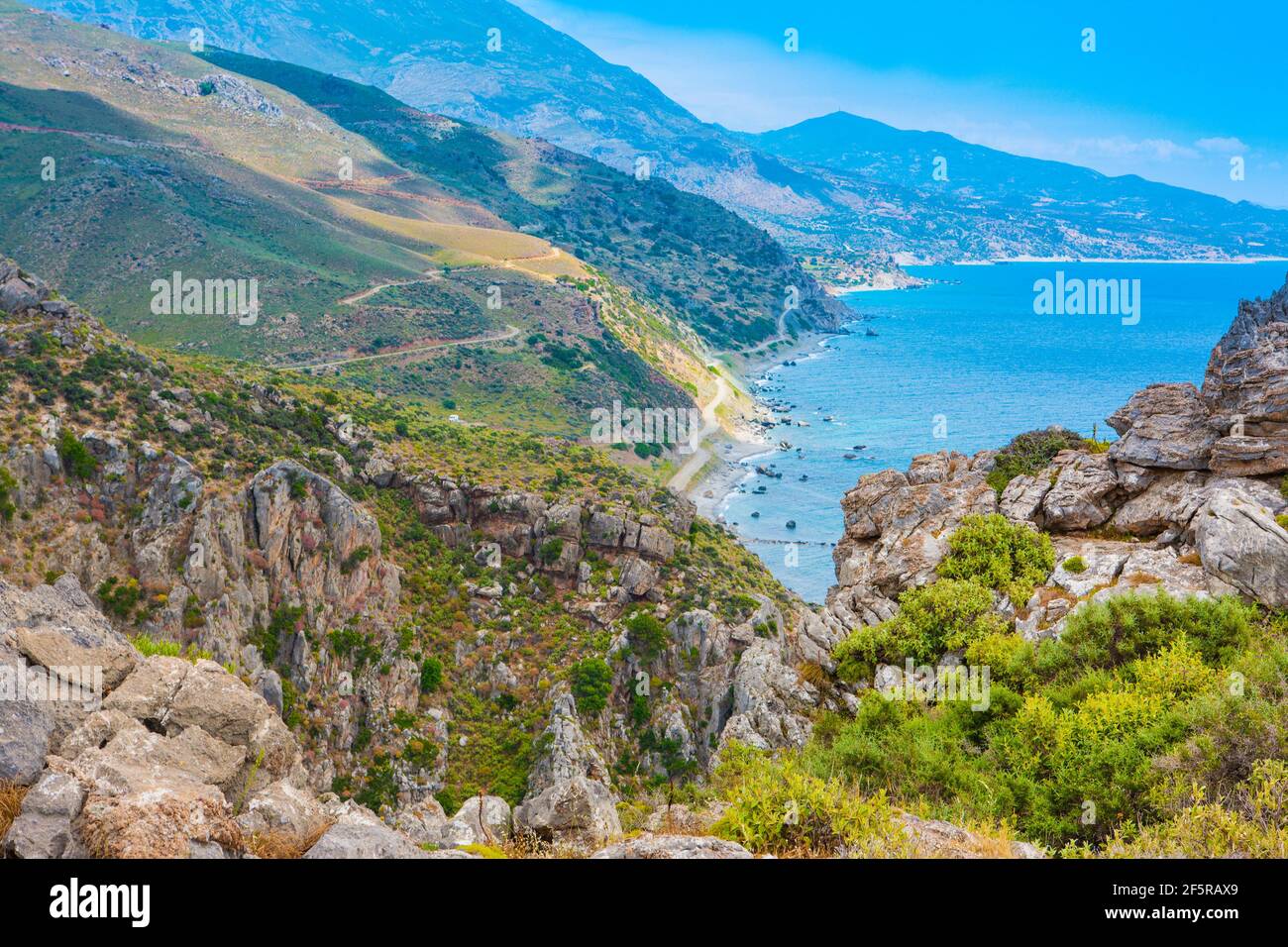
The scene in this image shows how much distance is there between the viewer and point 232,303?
89.8m

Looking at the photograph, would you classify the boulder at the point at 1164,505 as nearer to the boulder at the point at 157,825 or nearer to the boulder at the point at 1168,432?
the boulder at the point at 1168,432

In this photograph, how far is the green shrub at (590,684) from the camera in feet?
111

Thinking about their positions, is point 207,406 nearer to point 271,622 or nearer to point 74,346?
point 74,346

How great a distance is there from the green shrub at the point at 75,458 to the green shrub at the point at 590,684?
20.3 metres

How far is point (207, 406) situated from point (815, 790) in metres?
36.4

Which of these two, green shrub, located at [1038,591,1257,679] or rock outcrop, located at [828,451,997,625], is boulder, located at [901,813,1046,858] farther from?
rock outcrop, located at [828,451,997,625]

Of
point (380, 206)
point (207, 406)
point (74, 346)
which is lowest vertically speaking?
point (207, 406)

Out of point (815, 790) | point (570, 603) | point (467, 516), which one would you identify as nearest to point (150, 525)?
point (467, 516)

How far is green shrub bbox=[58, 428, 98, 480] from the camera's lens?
29281 millimetres

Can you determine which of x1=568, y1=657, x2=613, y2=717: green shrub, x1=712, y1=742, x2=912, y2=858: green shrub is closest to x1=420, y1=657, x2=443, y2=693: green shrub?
x1=568, y1=657, x2=613, y2=717: green shrub

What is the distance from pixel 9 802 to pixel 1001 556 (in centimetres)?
1790
